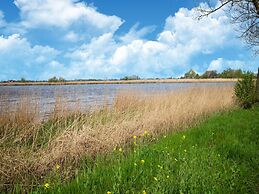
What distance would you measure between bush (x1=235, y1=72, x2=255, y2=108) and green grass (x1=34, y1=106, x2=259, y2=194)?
9.29 metres

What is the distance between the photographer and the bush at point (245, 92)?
1566cm

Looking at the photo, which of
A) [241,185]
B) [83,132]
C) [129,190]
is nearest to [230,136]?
[241,185]

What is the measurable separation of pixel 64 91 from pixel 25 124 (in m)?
2.84

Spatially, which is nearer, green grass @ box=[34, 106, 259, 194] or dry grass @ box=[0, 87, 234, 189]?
green grass @ box=[34, 106, 259, 194]

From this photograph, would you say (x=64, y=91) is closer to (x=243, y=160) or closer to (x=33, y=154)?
(x=33, y=154)

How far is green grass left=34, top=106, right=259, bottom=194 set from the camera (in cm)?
399

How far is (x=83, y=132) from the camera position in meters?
6.32

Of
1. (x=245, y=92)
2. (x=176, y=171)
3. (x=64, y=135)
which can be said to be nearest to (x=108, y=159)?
(x=64, y=135)

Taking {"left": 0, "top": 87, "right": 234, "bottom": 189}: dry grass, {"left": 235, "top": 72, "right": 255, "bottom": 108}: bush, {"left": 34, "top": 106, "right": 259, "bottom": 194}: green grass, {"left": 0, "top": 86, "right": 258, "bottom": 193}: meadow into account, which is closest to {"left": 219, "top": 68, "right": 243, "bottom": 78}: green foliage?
{"left": 235, "top": 72, "right": 255, "bottom": 108}: bush

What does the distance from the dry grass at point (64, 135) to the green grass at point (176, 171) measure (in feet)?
1.14

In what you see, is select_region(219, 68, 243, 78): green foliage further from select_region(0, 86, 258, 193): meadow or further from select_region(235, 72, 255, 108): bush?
select_region(0, 86, 258, 193): meadow

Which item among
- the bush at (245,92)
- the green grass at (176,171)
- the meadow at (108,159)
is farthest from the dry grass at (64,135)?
the bush at (245,92)

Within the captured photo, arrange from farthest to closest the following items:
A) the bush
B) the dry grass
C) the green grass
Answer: the bush < the dry grass < the green grass

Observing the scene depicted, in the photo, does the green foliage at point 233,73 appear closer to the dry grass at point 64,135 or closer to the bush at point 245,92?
the bush at point 245,92
